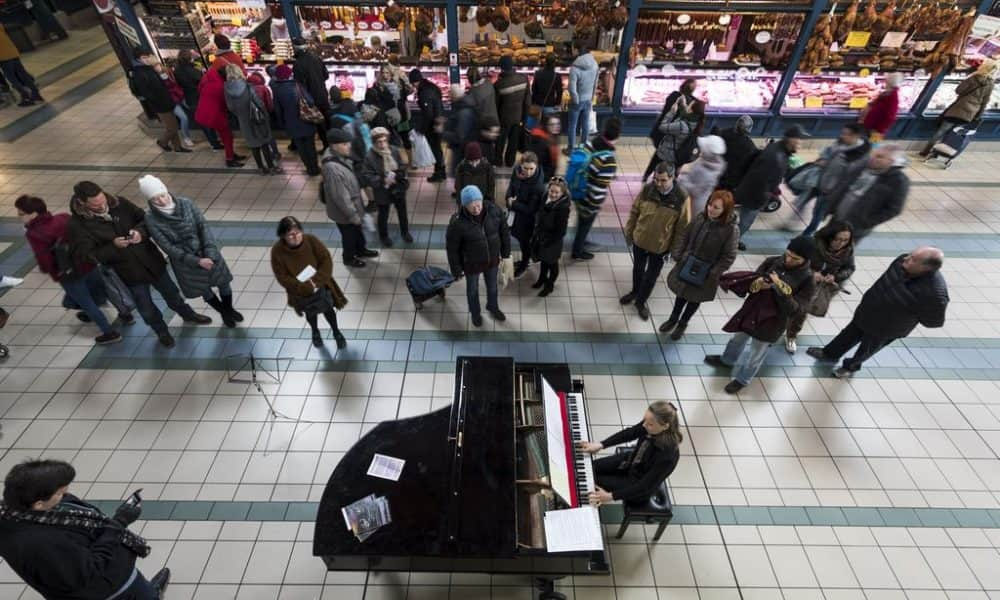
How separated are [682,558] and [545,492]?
153 cm

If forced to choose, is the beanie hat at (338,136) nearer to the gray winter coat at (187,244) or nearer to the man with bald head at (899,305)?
the gray winter coat at (187,244)

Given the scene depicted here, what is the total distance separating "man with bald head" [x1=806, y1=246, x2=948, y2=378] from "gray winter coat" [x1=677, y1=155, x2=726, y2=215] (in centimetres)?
193

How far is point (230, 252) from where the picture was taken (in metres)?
6.71

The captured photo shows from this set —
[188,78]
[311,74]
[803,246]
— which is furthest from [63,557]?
[188,78]

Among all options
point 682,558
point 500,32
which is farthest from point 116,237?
point 500,32

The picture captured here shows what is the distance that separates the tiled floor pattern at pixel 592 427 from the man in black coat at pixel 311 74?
2487 millimetres

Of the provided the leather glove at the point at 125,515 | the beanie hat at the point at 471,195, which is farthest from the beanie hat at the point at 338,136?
the leather glove at the point at 125,515

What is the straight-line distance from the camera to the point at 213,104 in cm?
796

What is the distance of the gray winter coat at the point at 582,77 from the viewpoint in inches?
307

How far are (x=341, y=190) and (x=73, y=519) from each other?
3.83 metres

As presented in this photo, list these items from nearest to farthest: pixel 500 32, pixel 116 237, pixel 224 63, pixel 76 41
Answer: pixel 116 237
pixel 224 63
pixel 500 32
pixel 76 41

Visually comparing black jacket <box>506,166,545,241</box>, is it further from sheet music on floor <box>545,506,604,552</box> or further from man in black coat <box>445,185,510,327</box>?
sheet music on floor <box>545,506,604,552</box>

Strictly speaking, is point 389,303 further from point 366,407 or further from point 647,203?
point 647,203

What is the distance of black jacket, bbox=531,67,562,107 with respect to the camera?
7879 mm
